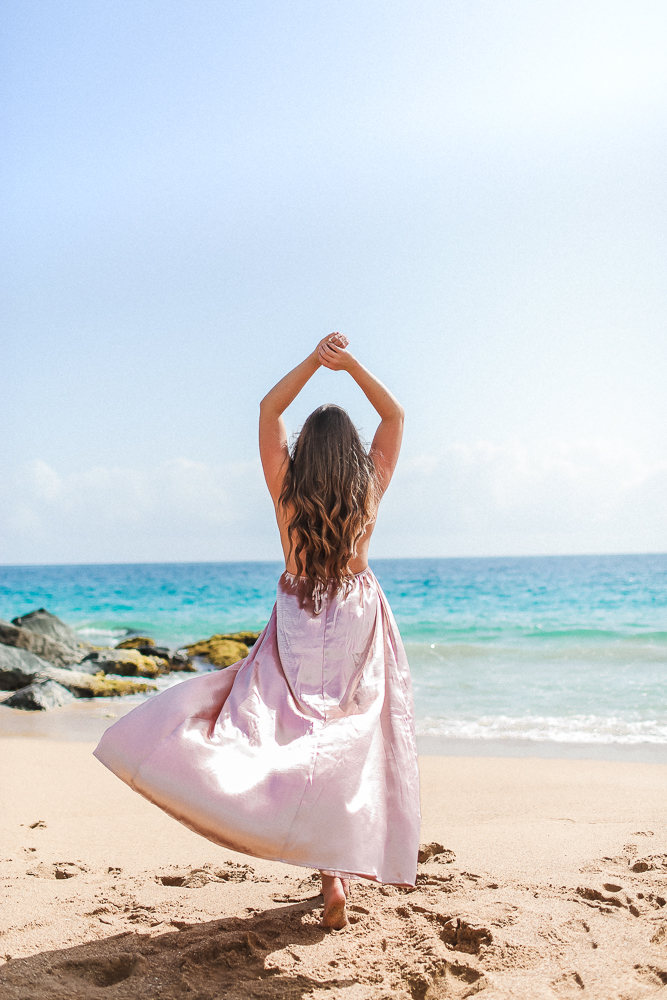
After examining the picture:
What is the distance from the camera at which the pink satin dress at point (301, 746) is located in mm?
2443

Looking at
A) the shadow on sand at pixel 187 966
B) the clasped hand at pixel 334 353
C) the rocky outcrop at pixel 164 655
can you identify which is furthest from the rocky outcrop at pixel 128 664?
the clasped hand at pixel 334 353

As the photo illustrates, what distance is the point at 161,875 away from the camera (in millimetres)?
3516

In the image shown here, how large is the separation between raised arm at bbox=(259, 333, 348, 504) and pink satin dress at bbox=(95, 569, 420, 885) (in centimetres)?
47

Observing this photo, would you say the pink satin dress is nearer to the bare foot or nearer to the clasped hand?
the bare foot

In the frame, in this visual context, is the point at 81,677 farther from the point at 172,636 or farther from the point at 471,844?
the point at 172,636

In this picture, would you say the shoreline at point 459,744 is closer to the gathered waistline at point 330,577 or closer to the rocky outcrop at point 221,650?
the gathered waistline at point 330,577

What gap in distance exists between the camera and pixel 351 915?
2975mm

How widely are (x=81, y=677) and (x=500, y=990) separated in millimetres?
8866

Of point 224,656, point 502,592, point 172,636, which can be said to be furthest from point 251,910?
point 502,592

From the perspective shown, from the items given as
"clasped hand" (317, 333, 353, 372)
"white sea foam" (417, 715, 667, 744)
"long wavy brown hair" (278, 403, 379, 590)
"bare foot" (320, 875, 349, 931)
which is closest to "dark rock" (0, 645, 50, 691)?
"white sea foam" (417, 715, 667, 744)

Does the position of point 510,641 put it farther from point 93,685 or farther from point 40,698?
point 40,698

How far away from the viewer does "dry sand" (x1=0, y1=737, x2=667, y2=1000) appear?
2492 millimetres

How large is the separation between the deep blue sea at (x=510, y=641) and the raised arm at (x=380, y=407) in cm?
498

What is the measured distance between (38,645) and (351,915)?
1193 cm
